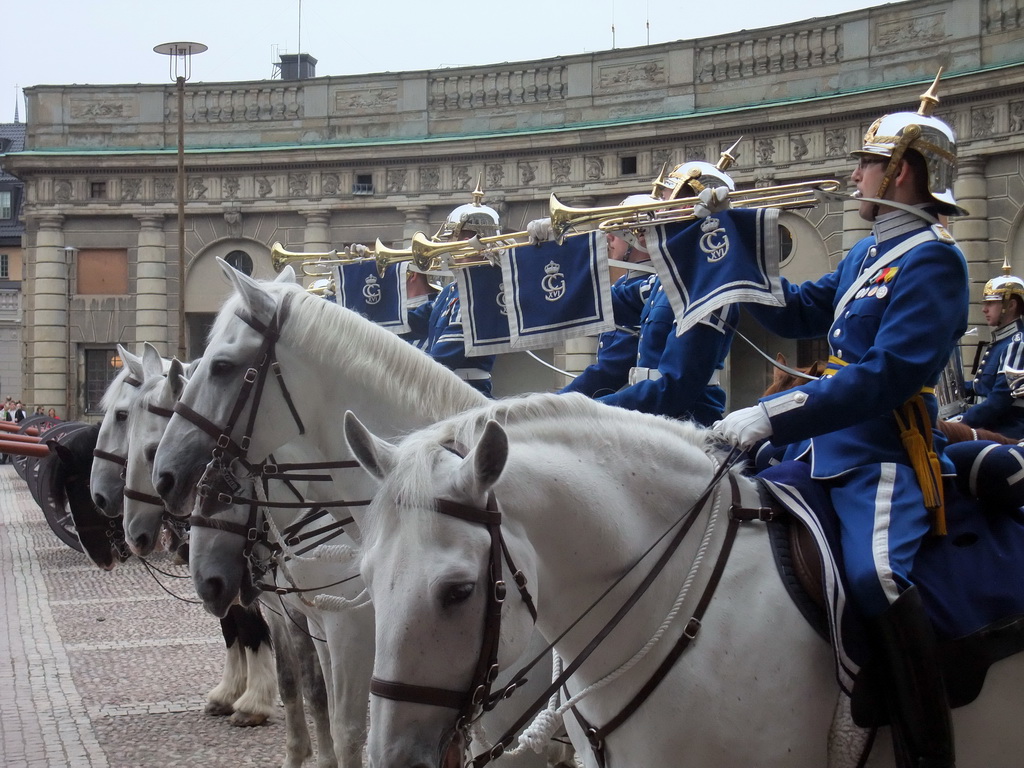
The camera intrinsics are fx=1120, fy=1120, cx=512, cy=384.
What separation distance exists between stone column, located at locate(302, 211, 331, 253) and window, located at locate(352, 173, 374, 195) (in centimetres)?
87

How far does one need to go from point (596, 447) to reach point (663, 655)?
60 centimetres

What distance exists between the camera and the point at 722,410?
5.53 m

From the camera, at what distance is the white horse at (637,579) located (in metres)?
2.69

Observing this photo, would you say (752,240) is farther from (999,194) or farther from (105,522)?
(999,194)

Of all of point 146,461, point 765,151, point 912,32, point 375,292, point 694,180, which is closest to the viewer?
point 694,180

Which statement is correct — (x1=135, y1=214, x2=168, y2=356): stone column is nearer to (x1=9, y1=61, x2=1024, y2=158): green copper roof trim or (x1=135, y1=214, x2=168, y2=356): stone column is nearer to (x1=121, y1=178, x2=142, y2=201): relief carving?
(x1=121, y1=178, x2=142, y2=201): relief carving

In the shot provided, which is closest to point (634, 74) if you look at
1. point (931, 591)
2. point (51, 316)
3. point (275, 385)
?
point (51, 316)

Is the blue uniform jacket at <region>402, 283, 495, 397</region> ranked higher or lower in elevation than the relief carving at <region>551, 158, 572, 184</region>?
lower

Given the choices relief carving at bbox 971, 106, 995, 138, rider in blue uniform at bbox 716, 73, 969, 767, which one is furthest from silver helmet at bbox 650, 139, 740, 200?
relief carving at bbox 971, 106, 995, 138

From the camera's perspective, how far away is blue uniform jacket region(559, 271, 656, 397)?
20.1 ft

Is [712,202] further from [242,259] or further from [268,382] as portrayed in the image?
[242,259]

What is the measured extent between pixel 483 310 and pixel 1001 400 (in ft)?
15.7

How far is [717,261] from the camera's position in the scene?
14.4 ft

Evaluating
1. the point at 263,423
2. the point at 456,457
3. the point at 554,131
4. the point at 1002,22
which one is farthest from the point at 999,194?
the point at 456,457
